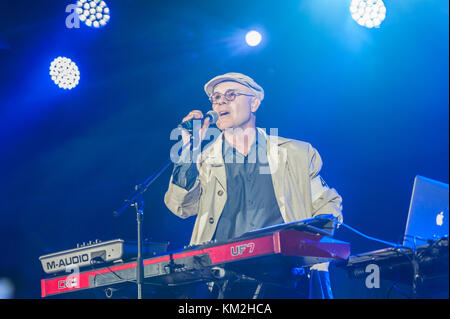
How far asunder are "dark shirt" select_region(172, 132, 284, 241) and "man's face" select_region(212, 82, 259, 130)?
1.19 feet

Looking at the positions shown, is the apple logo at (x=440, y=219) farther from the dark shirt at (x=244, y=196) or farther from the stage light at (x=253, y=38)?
the stage light at (x=253, y=38)

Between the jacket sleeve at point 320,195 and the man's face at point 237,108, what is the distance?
1.96 ft

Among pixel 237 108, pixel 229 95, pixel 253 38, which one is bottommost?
pixel 237 108

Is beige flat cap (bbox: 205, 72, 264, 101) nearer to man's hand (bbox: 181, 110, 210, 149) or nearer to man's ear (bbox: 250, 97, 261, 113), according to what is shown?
man's ear (bbox: 250, 97, 261, 113)

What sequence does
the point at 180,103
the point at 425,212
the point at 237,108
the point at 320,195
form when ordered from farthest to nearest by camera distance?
the point at 180,103
the point at 237,108
the point at 320,195
the point at 425,212

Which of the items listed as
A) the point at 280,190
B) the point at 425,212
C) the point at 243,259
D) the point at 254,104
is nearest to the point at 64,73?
the point at 254,104

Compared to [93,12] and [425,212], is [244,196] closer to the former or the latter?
[425,212]

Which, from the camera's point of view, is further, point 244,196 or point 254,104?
point 254,104

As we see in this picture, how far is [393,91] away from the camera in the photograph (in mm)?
3645

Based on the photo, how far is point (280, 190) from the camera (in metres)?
3.39

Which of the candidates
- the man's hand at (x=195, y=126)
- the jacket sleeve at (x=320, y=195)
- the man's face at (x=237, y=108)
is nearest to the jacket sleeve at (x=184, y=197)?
the man's hand at (x=195, y=126)

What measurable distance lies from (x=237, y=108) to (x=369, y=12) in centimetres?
123

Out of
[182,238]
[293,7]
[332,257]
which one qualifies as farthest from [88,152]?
→ [332,257]
